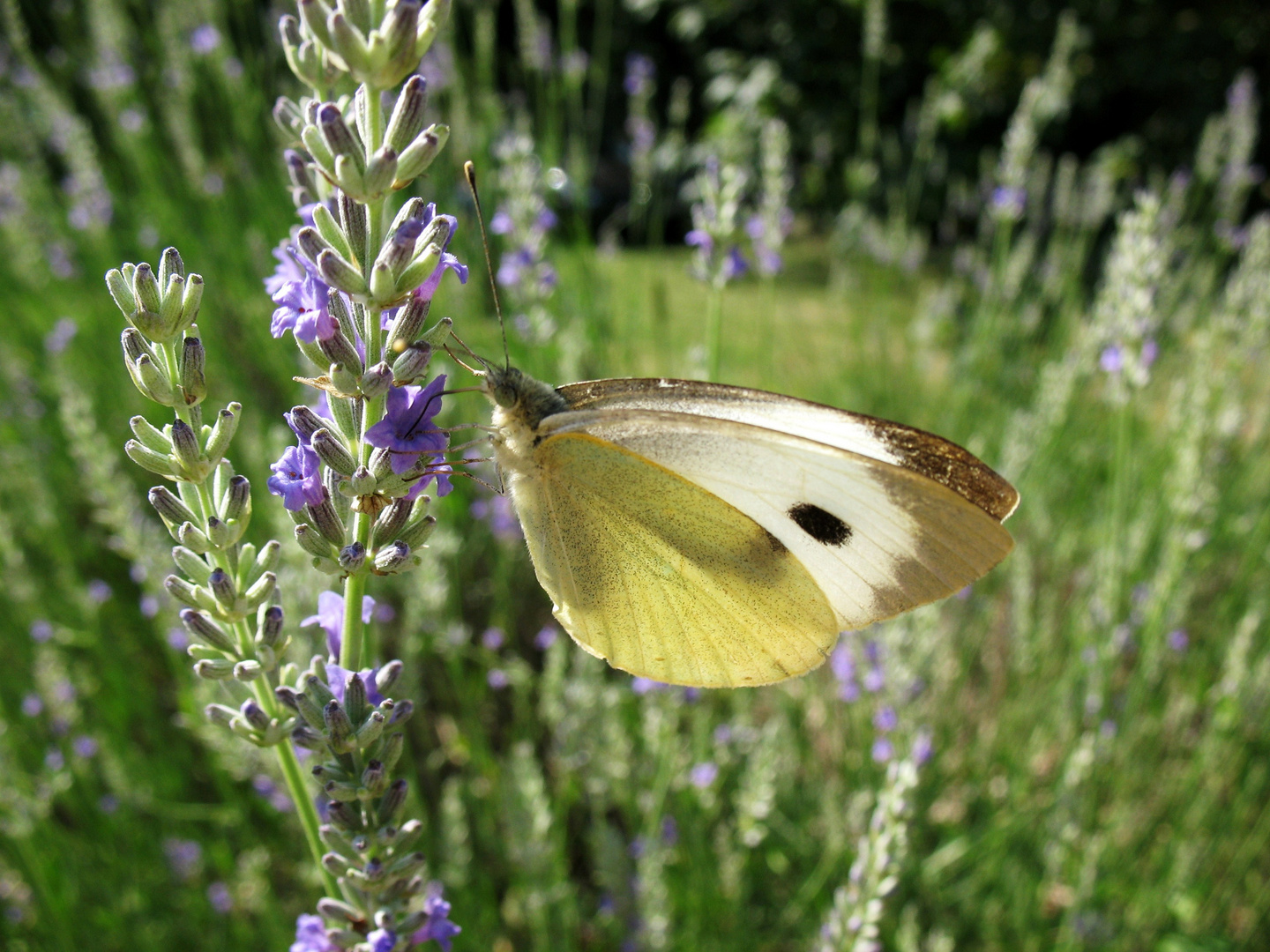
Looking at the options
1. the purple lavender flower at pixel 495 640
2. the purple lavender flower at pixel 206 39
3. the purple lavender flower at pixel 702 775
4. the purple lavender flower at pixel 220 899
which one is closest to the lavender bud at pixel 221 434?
the purple lavender flower at pixel 702 775

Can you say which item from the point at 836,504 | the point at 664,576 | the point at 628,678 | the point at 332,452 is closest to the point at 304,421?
the point at 332,452

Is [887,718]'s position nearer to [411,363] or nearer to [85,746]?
[411,363]

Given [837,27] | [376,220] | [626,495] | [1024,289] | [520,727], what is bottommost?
[520,727]

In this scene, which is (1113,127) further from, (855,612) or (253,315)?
(855,612)

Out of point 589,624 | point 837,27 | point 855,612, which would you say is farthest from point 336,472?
point 837,27

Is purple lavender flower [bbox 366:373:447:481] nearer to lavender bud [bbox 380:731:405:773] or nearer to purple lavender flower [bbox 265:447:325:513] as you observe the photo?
purple lavender flower [bbox 265:447:325:513]

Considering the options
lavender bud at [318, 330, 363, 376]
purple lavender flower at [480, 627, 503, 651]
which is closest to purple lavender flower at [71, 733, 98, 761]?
purple lavender flower at [480, 627, 503, 651]
